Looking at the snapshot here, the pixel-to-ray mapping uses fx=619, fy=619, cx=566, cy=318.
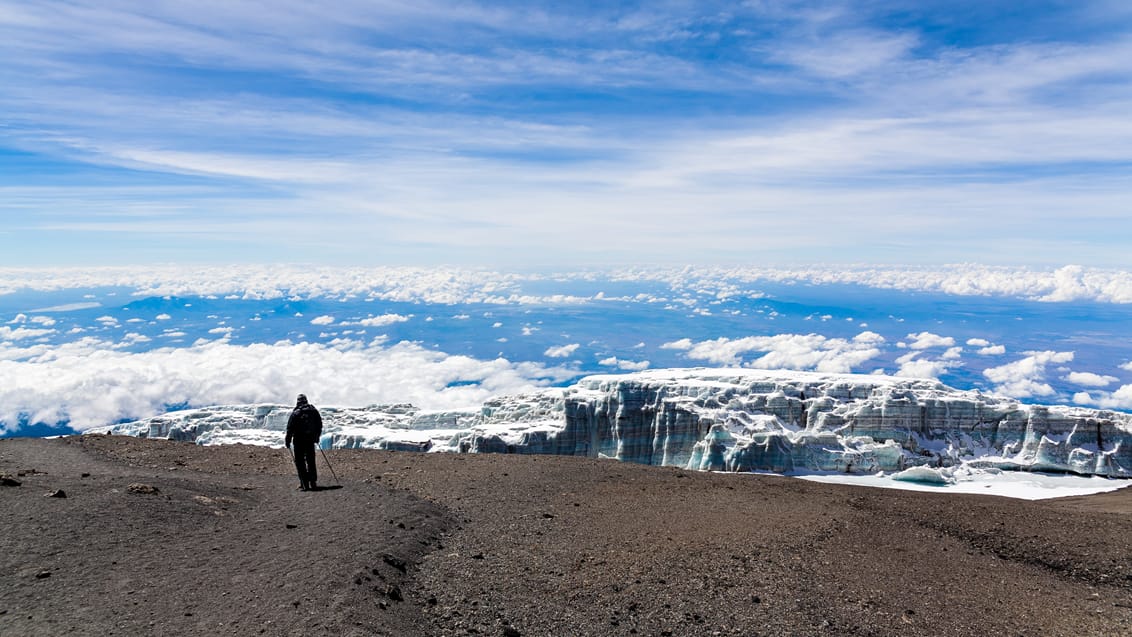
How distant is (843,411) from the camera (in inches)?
1987

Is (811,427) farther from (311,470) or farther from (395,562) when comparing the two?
(395,562)

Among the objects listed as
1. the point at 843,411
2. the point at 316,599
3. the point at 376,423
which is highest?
the point at 316,599

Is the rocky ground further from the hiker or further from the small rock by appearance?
the hiker

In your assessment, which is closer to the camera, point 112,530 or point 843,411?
point 112,530

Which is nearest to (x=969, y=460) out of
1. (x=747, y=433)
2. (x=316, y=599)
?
(x=747, y=433)

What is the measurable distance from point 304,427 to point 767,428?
41.6 meters

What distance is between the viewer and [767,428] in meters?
49.5

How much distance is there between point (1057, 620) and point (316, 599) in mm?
11602

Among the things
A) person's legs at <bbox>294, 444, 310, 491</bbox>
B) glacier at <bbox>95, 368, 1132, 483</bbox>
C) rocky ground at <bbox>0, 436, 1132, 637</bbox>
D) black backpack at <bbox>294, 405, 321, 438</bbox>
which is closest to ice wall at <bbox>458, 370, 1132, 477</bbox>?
glacier at <bbox>95, 368, 1132, 483</bbox>

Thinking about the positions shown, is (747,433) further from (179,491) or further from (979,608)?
(179,491)

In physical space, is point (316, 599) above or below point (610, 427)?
above

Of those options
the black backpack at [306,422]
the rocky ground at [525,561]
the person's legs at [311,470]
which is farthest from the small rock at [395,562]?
the black backpack at [306,422]

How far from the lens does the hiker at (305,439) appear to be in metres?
14.9

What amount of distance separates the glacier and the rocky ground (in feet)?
95.1
